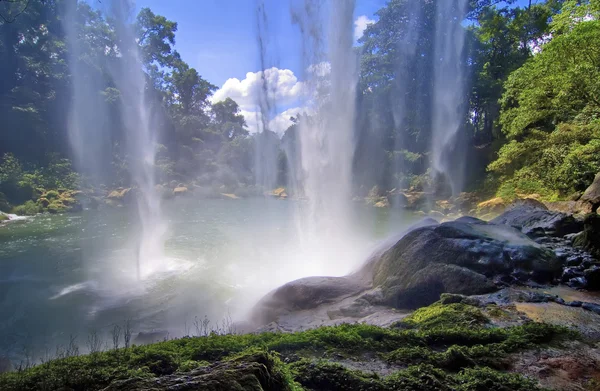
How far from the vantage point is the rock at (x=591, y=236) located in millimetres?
8086

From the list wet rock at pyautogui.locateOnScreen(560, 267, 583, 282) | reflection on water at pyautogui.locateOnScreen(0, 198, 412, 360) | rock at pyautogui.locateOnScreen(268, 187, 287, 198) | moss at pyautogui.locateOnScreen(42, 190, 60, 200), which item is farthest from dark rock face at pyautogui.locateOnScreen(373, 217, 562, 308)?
rock at pyautogui.locateOnScreen(268, 187, 287, 198)

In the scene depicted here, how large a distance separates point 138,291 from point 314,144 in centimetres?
996

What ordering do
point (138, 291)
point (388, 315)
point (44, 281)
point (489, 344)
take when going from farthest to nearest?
point (44, 281), point (138, 291), point (388, 315), point (489, 344)

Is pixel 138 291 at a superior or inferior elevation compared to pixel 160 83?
inferior

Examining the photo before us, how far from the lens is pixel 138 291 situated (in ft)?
36.5

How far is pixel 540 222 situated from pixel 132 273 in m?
13.4

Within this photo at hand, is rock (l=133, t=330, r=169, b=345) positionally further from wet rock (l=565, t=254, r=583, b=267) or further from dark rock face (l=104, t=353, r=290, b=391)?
wet rock (l=565, t=254, r=583, b=267)

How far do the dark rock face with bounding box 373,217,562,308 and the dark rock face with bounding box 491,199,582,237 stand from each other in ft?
7.34

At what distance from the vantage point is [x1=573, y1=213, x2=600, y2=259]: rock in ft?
26.5

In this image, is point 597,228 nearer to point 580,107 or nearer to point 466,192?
point 580,107

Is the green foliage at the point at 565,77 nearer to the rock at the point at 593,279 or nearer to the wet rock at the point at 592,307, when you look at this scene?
the rock at the point at 593,279

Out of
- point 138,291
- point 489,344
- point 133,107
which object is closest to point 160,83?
point 133,107

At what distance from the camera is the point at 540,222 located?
1041cm

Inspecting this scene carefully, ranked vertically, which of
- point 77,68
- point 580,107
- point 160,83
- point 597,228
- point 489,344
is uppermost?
point 160,83
